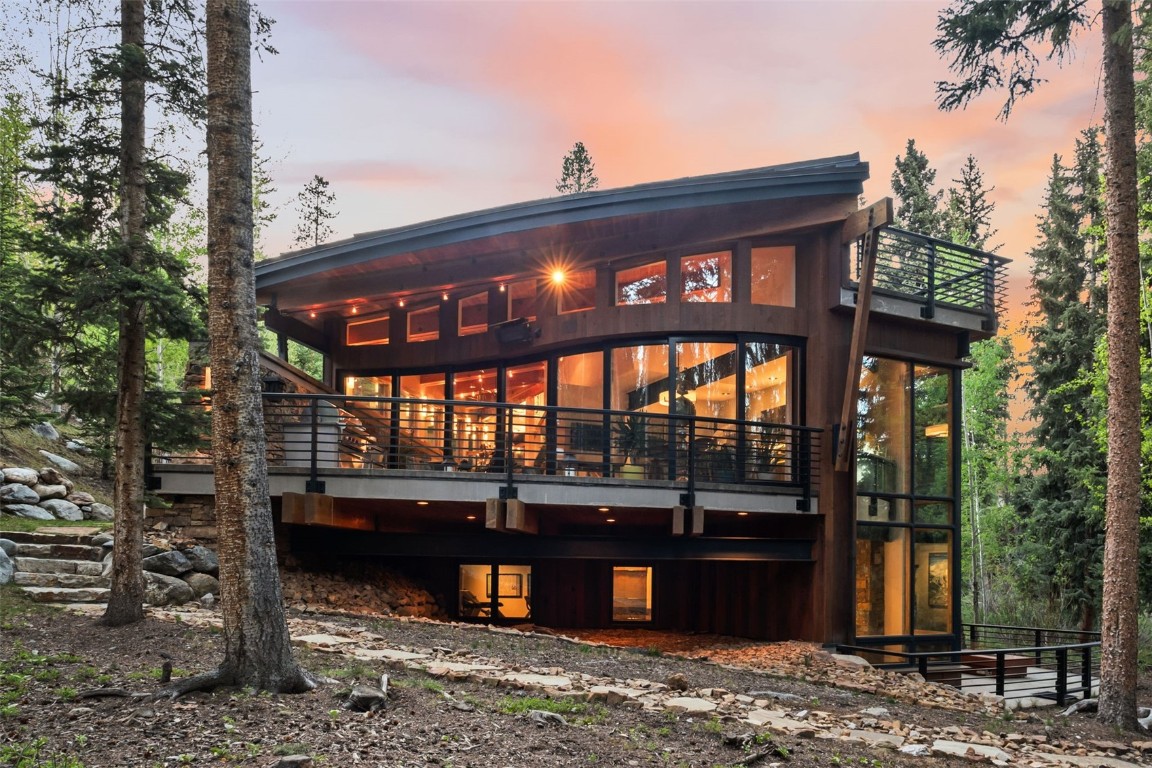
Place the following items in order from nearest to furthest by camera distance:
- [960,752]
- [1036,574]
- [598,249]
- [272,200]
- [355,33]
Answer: [960,752]
[598,249]
[355,33]
[1036,574]
[272,200]

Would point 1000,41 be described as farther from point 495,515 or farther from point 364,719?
point 364,719

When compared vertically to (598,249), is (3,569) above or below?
below

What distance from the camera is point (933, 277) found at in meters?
13.8

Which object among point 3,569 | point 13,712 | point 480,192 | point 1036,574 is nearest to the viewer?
point 13,712

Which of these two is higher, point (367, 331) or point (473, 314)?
point (473, 314)

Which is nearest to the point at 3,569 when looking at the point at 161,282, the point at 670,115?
the point at 161,282

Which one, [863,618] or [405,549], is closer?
[405,549]

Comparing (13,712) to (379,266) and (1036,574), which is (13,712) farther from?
(1036,574)

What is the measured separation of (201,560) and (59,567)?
158 centimetres

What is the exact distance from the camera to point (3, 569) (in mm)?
9883

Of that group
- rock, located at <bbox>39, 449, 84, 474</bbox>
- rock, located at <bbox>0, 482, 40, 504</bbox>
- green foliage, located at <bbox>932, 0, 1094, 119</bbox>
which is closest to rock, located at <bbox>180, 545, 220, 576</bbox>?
rock, located at <bbox>0, 482, 40, 504</bbox>

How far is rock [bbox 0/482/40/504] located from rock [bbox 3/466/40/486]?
0.40 feet

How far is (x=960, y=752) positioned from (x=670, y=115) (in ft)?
62.7

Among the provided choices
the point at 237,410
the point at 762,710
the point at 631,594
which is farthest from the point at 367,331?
the point at 762,710
